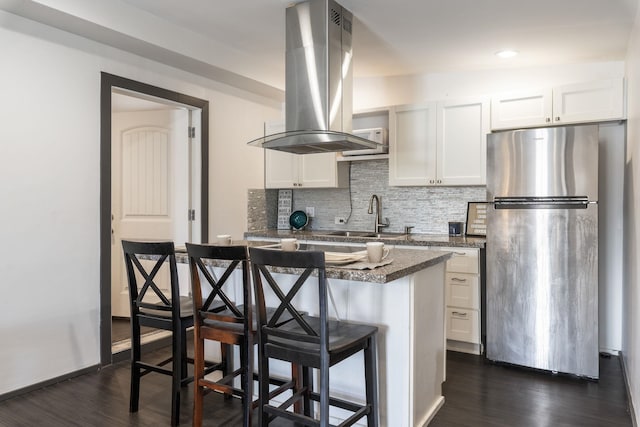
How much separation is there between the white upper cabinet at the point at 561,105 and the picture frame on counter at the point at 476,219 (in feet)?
2.37

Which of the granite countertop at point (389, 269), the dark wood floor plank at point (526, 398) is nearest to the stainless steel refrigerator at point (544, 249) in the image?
the dark wood floor plank at point (526, 398)

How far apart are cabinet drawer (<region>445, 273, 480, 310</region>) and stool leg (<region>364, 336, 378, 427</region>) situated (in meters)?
1.82

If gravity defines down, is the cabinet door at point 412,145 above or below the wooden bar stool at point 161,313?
above

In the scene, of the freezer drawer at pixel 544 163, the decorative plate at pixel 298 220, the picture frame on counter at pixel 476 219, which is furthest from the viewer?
the decorative plate at pixel 298 220

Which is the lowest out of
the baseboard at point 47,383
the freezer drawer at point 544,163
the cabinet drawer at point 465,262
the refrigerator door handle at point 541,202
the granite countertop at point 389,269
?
the baseboard at point 47,383

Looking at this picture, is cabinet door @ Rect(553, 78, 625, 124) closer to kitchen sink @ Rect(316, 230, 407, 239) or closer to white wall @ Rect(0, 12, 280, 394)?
kitchen sink @ Rect(316, 230, 407, 239)

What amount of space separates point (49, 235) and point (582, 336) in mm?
3633

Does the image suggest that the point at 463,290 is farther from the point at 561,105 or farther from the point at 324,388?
the point at 324,388

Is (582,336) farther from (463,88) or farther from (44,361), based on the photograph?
(44,361)

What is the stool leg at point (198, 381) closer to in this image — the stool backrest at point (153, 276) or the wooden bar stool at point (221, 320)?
the wooden bar stool at point (221, 320)

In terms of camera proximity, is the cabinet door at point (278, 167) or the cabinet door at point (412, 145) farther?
the cabinet door at point (278, 167)

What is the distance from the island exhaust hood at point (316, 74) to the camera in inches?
111

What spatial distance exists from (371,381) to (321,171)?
9.30ft

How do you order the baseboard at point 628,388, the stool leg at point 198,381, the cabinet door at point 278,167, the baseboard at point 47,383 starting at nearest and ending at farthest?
the stool leg at point 198,381
the baseboard at point 628,388
the baseboard at point 47,383
the cabinet door at point 278,167
